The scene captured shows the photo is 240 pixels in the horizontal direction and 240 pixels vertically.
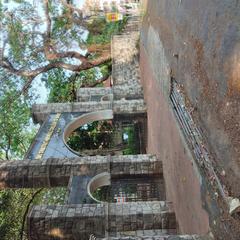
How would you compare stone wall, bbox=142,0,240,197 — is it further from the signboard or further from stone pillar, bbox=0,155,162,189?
the signboard

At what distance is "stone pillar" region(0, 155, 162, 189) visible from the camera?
11484 mm

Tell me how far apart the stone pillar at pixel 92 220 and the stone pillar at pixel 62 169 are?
6.43 ft

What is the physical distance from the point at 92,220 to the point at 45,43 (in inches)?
564

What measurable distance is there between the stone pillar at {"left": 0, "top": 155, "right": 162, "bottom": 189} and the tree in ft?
32.9

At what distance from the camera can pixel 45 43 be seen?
71.1 feet

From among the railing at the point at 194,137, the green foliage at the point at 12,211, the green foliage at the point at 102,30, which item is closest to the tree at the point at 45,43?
the green foliage at the point at 102,30

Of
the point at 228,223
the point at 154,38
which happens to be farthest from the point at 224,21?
the point at 154,38

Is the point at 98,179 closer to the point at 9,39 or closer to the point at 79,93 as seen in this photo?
the point at 79,93

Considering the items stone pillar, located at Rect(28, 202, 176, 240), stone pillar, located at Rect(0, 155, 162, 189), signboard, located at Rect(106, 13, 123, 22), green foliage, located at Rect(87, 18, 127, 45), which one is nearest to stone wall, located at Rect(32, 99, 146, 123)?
stone pillar, located at Rect(0, 155, 162, 189)

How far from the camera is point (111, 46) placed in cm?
2078

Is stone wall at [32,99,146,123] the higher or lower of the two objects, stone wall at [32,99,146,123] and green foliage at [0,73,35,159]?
the higher

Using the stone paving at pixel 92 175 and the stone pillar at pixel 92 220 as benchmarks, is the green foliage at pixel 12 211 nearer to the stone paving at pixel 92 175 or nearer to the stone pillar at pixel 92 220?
the stone paving at pixel 92 175

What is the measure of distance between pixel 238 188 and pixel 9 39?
61.2 feet

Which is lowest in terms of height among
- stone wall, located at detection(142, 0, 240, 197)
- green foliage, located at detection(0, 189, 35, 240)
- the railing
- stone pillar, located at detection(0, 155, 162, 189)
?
green foliage, located at detection(0, 189, 35, 240)
